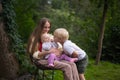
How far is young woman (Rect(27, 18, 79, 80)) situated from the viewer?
5.28 metres

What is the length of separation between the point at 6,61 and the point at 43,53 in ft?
4.15

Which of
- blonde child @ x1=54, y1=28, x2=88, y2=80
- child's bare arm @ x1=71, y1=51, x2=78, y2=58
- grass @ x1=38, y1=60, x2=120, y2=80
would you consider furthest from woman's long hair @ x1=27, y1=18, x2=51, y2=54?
grass @ x1=38, y1=60, x2=120, y2=80

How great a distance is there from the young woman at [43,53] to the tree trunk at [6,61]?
30.7 inches

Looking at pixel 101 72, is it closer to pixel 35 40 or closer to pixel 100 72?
pixel 100 72

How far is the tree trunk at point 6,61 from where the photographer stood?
6.36m

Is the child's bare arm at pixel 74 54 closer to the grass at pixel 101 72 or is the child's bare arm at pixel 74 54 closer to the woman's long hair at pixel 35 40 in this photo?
the woman's long hair at pixel 35 40

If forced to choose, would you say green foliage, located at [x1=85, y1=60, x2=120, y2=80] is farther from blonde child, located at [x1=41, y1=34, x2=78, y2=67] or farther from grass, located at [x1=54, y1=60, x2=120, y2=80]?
blonde child, located at [x1=41, y1=34, x2=78, y2=67]

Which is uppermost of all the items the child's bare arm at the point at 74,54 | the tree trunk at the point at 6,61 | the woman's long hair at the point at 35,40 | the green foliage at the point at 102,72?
the woman's long hair at the point at 35,40

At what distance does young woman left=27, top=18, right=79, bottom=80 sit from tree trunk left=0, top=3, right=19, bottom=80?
78 centimetres

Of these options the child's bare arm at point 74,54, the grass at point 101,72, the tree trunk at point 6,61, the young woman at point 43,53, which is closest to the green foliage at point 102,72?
the grass at point 101,72

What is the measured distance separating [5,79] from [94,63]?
4.98 m

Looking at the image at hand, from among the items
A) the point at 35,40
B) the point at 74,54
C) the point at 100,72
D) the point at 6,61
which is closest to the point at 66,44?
the point at 74,54

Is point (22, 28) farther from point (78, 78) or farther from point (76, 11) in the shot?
point (78, 78)

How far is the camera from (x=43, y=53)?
17.6ft
